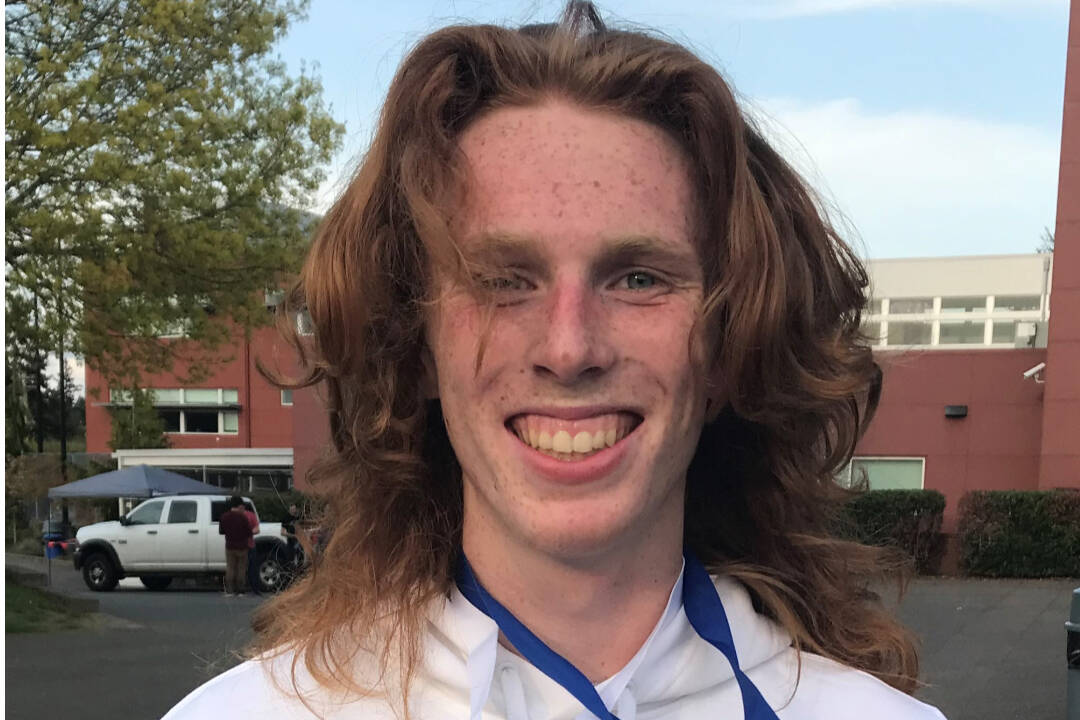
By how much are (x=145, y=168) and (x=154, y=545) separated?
932 centimetres

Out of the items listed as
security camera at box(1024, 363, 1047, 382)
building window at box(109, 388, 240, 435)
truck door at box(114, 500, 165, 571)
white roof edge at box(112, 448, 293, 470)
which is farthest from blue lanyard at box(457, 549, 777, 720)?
building window at box(109, 388, 240, 435)

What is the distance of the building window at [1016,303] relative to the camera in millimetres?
24188

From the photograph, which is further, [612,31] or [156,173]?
[156,173]

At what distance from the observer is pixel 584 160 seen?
1.53 m

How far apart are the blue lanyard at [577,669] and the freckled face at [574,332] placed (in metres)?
0.12

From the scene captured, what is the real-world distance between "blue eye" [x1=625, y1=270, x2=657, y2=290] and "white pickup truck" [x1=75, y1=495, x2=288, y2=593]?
1818cm

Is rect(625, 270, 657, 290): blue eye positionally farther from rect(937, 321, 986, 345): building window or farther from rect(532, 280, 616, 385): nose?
rect(937, 321, 986, 345): building window

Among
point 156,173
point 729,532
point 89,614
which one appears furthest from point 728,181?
point 89,614

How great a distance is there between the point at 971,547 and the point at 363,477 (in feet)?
55.6

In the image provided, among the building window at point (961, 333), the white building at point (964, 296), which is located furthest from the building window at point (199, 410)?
the building window at point (961, 333)

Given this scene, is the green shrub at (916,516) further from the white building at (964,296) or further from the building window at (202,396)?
the building window at (202,396)

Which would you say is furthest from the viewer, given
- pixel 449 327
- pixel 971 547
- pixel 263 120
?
pixel 971 547

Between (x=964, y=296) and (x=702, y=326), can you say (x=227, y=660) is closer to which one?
(x=702, y=326)

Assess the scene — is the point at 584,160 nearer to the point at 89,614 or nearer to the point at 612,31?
the point at 612,31
